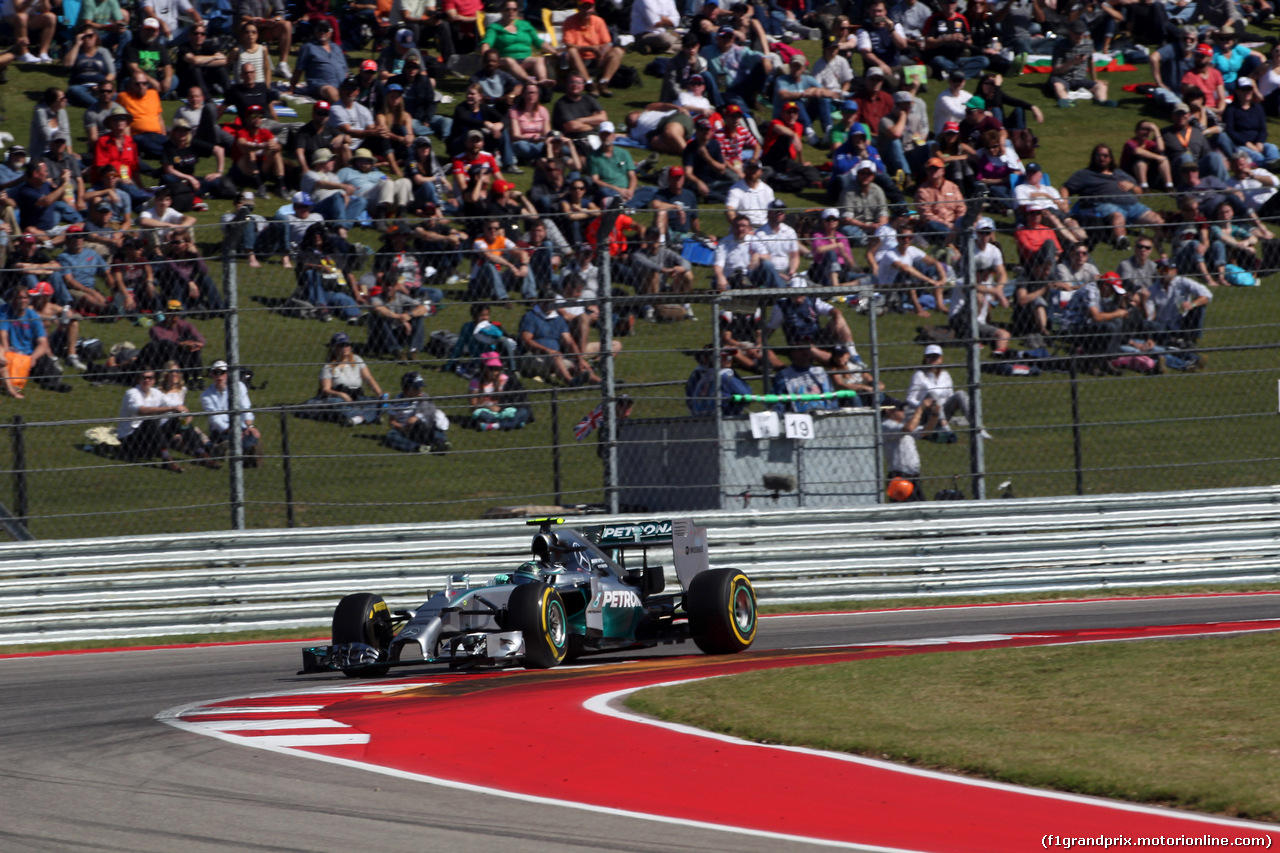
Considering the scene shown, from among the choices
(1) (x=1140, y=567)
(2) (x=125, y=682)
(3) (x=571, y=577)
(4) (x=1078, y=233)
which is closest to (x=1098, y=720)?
(3) (x=571, y=577)

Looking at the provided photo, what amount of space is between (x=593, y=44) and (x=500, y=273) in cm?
957

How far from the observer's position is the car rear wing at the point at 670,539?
34.6 ft

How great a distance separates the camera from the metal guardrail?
1227cm

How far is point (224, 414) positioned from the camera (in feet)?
40.2

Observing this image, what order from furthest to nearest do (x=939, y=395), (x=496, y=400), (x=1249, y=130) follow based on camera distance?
1. (x=1249, y=130)
2. (x=939, y=395)
3. (x=496, y=400)

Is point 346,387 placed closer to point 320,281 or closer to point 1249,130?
point 320,281

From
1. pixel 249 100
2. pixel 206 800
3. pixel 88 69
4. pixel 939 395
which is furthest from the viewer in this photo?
pixel 88 69

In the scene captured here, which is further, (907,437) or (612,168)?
(612,168)

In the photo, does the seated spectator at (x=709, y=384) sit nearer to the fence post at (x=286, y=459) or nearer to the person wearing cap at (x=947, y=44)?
the fence post at (x=286, y=459)

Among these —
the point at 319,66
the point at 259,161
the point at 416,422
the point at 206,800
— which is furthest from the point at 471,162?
the point at 206,800

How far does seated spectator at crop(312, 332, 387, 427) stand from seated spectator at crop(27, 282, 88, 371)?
1.80m

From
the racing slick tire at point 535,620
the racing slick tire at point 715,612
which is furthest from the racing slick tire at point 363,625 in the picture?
the racing slick tire at point 715,612

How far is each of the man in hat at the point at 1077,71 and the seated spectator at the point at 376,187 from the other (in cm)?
1179

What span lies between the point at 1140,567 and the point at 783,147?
8.22m
